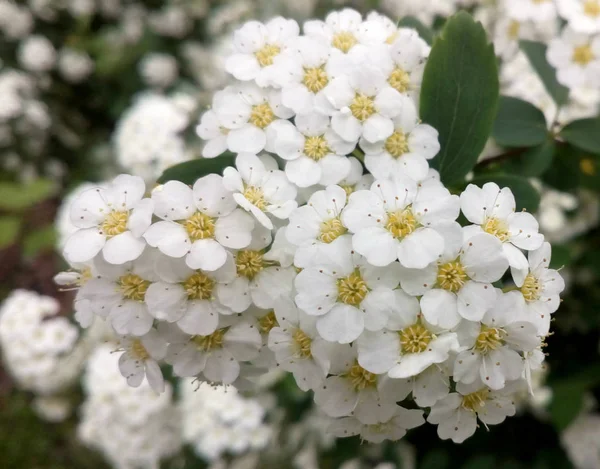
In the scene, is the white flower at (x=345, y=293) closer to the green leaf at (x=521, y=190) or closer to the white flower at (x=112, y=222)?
the white flower at (x=112, y=222)

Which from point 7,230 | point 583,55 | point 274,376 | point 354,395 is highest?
point 583,55

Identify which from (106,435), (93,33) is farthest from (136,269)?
(93,33)

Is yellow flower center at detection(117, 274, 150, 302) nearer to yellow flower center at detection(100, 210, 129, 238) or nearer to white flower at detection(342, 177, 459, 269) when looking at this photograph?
yellow flower center at detection(100, 210, 129, 238)

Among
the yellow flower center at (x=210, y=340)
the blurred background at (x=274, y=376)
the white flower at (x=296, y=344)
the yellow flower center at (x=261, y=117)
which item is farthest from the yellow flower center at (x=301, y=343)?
the blurred background at (x=274, y=376)

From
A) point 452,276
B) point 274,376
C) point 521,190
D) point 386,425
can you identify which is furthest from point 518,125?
point 274,376

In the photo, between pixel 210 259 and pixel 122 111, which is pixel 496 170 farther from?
pixel 122 111

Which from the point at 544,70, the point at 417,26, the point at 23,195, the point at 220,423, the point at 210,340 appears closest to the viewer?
the point at 210,340

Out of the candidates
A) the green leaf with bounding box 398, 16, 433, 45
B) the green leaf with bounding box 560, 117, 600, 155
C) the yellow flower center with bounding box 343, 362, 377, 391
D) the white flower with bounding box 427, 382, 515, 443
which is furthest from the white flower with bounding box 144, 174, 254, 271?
→ the green leaf with bounding box 560, 117, 600, 155

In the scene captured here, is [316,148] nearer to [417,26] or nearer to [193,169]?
[193,169]
